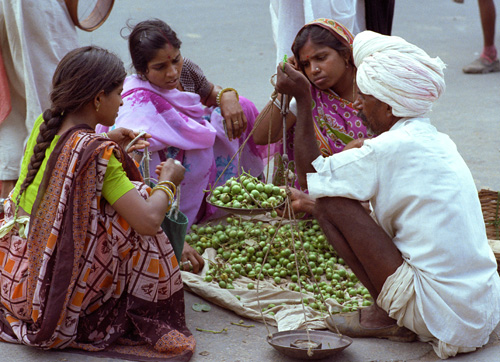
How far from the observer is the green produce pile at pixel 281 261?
3.48 m

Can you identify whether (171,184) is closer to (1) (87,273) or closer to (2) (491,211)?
(1) (87,273)

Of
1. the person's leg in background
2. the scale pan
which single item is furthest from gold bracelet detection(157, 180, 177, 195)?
the person's leg in background

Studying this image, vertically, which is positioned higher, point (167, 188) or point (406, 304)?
point (167, 188)

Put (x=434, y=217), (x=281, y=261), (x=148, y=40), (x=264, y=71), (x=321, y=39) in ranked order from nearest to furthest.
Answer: (x=434, y=217)
(x=281, y=261)
(x=321, y=39)
(x=148, y=40)
(x=264, y=71)

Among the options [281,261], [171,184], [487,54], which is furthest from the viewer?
[487,54]

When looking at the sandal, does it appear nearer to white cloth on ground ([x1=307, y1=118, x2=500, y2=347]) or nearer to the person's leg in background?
white cloth on ground ([x1=307, y1=118, x2=500, y2=347])

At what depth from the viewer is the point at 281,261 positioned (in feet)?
12.2

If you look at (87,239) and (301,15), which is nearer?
(87,239)

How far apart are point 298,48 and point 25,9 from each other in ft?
5.76

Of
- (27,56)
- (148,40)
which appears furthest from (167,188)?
(27,56)

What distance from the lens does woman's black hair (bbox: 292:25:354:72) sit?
3.82 m

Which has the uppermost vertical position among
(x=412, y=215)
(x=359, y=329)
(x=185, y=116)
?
(x=412, y=215)

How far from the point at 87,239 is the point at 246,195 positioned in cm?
83

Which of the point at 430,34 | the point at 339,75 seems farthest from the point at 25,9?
the point at 430,34
